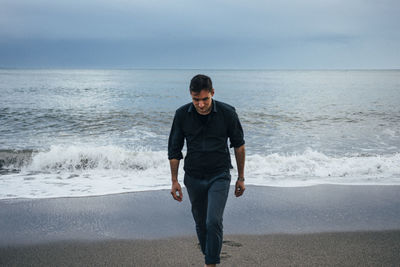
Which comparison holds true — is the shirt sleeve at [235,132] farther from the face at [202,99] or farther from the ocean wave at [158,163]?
the ocean wave at [158,163]

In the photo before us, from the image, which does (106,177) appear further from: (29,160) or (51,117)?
(51,117)

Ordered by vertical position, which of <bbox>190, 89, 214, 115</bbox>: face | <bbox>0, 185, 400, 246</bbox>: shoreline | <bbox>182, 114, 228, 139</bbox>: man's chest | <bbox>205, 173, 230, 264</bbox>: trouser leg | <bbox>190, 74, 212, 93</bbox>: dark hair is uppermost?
<bbox>190, 74, 212, 93</bbox>: dark hair

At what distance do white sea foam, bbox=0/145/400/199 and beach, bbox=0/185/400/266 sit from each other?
0.79 meters

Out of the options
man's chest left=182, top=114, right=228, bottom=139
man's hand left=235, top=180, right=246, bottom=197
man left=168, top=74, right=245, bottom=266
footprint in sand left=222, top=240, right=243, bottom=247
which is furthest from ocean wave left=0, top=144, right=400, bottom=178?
man's chest left=182, top=114, right=228, bottom=139

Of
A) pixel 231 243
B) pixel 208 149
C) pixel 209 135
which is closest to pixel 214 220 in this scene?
pixel 208 149

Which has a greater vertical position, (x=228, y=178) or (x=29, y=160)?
(x=228, y=178)

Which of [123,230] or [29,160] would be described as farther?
[29,160]

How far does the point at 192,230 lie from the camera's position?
4.68 meters

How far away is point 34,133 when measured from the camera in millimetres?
14766

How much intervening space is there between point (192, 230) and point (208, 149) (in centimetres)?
202

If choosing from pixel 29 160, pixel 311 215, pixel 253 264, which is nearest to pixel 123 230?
pixel 253 264

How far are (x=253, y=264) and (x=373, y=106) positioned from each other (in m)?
25.2

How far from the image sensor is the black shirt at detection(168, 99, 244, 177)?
10.00ft

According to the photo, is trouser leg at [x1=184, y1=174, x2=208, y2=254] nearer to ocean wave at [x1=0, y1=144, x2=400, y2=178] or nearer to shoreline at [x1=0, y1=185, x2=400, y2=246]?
shoreline at [x1=0, y1=185, x2=400, y2=246]
